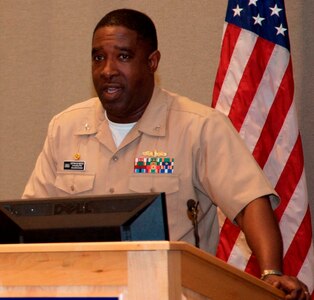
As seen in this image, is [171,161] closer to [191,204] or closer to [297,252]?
[191,204]

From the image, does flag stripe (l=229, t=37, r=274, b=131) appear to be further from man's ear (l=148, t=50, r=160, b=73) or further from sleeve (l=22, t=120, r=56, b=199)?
sleeve (l=22, t=120, r=56, b=199)

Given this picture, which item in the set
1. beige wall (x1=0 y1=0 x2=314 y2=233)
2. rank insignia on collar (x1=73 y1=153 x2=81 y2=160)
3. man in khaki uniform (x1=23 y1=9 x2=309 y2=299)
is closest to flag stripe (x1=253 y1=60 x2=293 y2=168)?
beige wall (x1=0 y1=0 x2=314 y2=233)

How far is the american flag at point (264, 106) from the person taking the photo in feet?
13.3

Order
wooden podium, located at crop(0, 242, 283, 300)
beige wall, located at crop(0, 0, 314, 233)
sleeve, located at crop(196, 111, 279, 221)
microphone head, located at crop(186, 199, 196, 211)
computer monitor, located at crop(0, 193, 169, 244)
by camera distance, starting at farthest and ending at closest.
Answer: beige wall, located at crop(0, 0, 314, 233) → sleeve, located at crop(196, 111, 279, 221) → microphone head, located at crop(186, 199, 196, 211) → computer monitor, located at crop(0, 193, 169, 244) → wooden podium, located at crop(0, 242, 283, 300)

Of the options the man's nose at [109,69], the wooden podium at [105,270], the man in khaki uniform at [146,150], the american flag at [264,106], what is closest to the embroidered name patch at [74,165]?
the man in khaki uniform at [146,150]

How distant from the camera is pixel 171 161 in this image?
3.27 meters

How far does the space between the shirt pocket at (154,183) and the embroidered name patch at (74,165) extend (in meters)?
0.23

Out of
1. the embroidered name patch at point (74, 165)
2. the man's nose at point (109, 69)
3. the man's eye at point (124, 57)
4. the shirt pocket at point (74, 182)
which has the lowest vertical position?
the shirt pocket at point (74, 182)

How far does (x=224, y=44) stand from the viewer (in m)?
4.19

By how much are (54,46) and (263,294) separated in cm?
298

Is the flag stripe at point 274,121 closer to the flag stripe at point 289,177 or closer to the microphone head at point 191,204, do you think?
the flag stripe at point 289,177

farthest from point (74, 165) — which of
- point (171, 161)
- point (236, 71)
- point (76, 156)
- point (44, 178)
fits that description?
point (236, 71)

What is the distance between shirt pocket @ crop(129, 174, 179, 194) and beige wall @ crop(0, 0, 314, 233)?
156 cm

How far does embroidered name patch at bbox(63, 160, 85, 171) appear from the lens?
11.0 feet
